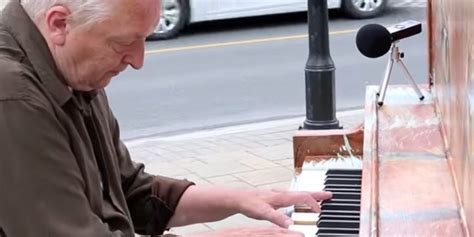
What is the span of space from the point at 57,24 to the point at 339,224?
0.92m

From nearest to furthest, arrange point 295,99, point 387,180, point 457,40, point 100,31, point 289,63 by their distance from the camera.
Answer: point 100,31, point 457,40, point 387,180, point 295,99, point 289,63

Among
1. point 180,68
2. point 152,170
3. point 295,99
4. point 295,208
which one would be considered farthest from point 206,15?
point 295,208

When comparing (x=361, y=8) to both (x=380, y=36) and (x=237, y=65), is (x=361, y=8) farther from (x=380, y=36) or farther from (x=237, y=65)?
Result: (x=380, y=36)

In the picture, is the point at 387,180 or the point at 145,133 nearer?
the point at 387,180

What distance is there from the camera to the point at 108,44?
1.96 metres

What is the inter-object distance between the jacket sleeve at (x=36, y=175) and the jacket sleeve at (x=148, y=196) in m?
0.66

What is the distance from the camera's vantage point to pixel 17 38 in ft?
6.54

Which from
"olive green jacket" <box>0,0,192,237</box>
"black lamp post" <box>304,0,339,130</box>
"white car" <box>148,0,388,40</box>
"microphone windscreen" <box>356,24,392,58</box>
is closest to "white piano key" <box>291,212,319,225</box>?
"olive green jacket" <box>0,0,192,237</box>

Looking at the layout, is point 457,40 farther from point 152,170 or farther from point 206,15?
point 206,15

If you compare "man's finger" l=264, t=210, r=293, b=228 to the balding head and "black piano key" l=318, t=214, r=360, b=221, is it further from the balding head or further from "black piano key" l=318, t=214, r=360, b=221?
the balding head

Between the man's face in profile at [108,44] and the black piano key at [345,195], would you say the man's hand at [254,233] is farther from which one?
the man's face in profile at [108,44]

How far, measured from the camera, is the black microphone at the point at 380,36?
3055 mm

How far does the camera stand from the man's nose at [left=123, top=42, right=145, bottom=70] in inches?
79.4

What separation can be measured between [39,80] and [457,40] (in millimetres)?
991
